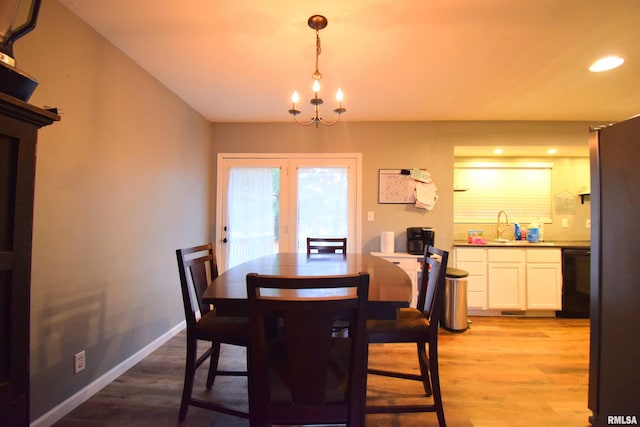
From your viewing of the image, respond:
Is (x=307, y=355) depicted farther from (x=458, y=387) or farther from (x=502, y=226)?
(x=502, y=226)

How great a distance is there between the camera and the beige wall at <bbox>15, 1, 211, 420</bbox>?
4.96 ft

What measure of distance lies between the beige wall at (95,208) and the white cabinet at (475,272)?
3.25m

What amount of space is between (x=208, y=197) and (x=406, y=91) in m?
2.61

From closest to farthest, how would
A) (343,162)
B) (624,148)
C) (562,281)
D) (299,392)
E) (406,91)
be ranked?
(299,392), (624,148), (406,91), (562,281), (343,162)

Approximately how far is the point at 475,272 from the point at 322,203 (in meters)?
2.04

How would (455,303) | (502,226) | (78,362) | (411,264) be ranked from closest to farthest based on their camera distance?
(78,362)
(455,303)
(411,264)
(502,226)

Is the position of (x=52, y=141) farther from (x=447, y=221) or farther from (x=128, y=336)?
(x=447, y=221)

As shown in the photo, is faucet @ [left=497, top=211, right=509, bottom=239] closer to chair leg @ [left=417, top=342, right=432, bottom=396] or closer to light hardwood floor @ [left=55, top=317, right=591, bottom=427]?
light hardwood floor @ [left=55, top=317, right=591, bottom=427]

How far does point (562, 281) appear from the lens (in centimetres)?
329

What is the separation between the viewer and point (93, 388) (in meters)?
A: 1.82

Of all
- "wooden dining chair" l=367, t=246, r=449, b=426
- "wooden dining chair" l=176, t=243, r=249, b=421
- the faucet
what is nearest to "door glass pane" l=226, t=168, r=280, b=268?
"wooden dining chair" l=176, t=243, r=249, b=421

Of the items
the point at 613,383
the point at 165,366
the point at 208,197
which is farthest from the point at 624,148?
the point at 208,197

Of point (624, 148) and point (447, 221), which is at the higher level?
point (624, 148)

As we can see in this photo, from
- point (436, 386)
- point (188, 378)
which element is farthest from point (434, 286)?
point (188, 378)
